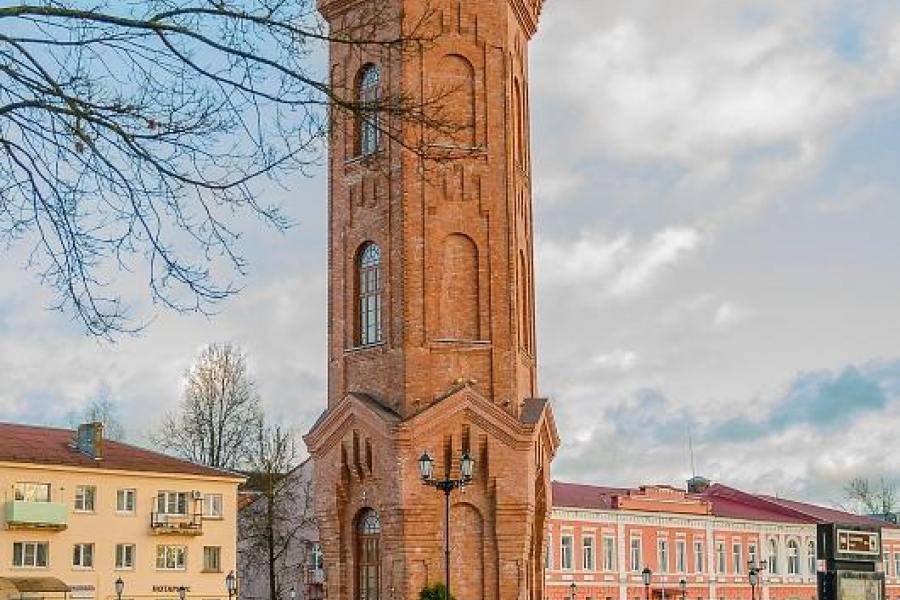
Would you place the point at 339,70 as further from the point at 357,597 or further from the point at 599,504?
Result: the point at 599,504

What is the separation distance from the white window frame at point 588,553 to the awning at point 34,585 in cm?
2141

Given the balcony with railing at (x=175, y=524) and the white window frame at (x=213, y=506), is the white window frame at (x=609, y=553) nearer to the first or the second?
the white window frame at (x=213, y=506)

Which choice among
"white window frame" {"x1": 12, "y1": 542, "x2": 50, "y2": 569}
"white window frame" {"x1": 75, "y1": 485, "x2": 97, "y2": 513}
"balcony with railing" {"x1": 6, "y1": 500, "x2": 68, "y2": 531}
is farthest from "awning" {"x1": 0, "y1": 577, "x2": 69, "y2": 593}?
"white window frame" {"x1": 75, "y1": 485, "x2": 97, "y2": 513}

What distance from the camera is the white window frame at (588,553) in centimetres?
5328

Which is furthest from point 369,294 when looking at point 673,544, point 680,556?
point 680,556

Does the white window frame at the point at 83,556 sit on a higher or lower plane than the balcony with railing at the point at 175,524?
lower

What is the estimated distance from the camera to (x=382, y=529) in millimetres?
27344

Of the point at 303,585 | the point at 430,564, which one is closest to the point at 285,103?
the point at 430,564

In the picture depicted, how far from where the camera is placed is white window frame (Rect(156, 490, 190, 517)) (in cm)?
4659

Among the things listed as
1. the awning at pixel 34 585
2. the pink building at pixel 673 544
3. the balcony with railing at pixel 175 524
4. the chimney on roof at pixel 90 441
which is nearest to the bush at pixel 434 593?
the awning at pixel 34 585

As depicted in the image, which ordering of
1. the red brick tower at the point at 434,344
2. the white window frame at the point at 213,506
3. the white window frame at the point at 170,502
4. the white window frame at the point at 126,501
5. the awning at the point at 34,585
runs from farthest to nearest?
the white window frame at the point at 213,506
the white window frame at the point at 170,502
the white window frame at the point at 126,501
the awning at the point at 34,585
the red brick tower at the point at 434,344

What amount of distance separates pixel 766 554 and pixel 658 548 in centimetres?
895

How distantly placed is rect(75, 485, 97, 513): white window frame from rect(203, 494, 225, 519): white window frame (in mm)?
4299

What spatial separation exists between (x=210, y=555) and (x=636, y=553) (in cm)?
1873
